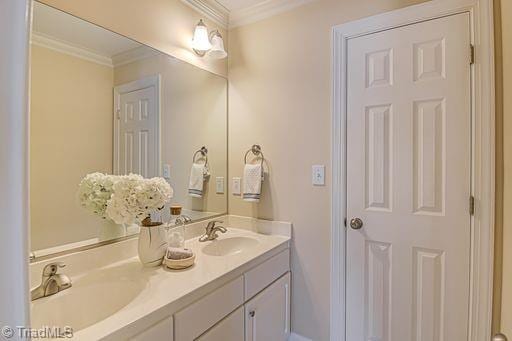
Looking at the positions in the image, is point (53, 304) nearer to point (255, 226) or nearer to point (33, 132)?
point (33, 132)

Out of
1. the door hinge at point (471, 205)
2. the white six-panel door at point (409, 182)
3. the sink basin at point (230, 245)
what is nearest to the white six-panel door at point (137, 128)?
the sink basin at point (230, 245)

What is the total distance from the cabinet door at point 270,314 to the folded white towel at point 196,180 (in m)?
0.78

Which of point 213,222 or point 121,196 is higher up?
point 121,196

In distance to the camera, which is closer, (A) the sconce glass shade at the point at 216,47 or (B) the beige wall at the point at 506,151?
(B) the beige wall at the point at 506,151

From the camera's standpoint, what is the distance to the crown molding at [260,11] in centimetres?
180

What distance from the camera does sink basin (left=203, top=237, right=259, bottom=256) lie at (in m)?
1.75

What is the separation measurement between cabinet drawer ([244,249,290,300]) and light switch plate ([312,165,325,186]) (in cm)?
49

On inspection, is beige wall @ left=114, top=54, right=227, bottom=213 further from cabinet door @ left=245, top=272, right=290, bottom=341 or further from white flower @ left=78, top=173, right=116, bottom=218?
cabinet door @ left=245, top=272, right=290, bottom=341

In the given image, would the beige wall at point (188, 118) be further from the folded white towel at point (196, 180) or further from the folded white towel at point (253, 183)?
the folded white towel at point (253, 183)

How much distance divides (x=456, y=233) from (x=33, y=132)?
6.47ft

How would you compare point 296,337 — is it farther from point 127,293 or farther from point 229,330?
point 127,293

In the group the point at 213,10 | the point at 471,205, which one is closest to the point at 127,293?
the point at 471,205

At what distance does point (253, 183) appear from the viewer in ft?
6.17

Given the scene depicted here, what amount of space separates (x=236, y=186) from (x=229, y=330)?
1012mm
